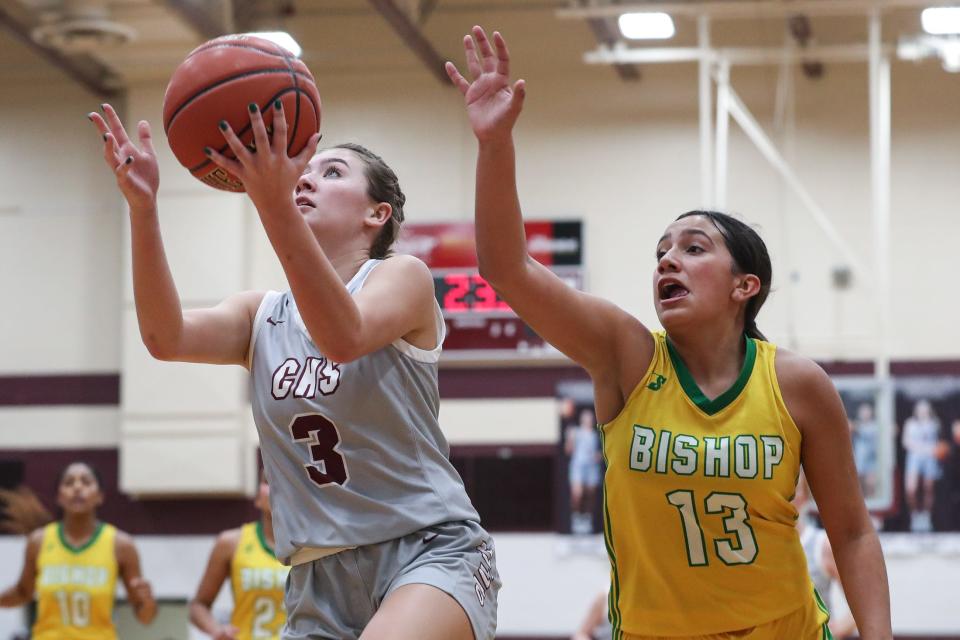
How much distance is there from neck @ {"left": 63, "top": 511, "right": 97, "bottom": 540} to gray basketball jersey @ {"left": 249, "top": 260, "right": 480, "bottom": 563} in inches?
230

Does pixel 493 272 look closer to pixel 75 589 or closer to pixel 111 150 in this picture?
pixel 111 150

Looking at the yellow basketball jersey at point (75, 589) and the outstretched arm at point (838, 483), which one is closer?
the outstretched arm at point (838, 483)

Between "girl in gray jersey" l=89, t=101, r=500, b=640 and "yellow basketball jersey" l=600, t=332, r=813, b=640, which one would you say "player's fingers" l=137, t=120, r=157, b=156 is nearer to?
"girl in gray jersey" l=89, t=101, r=500, b=640

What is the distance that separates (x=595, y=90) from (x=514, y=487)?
3.32m

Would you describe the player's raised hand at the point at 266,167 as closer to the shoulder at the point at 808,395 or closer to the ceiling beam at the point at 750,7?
the shoulder at the point at 808,395

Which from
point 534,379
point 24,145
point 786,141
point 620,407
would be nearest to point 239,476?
point 534,379

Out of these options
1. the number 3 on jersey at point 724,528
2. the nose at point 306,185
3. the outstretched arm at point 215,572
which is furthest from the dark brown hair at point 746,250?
the outstretched arm at point 215,572

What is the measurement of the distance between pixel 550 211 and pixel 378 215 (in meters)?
7.68

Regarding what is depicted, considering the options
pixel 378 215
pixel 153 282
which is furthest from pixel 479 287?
pixel 153 282

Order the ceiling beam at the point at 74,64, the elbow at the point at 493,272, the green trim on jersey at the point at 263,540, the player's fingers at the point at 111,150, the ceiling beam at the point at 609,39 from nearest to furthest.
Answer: the player's fingers at the point at 111,150 < the elbow at the point at 493,272 < the green trim on jersey at the point at 263,540 < the ceiling beam at the point at 609,39 < the ceiling beam at the point at 74,64

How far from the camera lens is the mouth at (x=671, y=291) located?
3400mm

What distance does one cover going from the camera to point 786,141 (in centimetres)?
1071

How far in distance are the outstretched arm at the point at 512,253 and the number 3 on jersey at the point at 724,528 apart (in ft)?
1.08

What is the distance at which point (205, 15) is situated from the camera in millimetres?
9883
